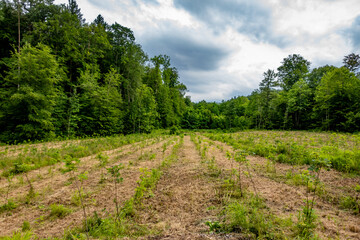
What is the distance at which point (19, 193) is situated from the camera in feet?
13.4

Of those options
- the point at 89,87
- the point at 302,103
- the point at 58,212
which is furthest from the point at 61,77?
the point at 302,103

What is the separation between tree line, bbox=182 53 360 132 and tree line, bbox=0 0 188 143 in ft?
84.8

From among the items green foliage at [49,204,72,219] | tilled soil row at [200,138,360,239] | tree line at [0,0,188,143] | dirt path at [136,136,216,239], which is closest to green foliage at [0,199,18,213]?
green foliage at [49,204,72,219]

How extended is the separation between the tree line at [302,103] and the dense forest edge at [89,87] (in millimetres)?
178

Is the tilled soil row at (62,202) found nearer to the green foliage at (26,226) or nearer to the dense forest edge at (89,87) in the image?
the green foliage at (26,226)

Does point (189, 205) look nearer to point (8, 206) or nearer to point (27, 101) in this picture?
point (8, 206)

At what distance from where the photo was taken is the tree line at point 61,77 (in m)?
14.2

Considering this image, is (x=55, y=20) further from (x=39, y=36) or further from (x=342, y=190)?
(x=342, y=190)

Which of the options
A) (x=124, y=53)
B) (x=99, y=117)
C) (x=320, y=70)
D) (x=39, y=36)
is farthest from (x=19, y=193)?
(x=320, y=70)

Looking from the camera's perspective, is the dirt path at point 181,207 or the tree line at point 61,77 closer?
the dirt path at point 181,207

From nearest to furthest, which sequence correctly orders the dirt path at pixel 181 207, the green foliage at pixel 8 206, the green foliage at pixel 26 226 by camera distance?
the dirt path at pixel 181 207, the green foliage at pixel 26 226, the green foliage at pixel 8 206

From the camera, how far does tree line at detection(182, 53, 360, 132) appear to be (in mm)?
24734

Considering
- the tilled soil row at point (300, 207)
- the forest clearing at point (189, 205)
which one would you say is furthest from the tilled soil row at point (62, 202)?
the tilled soil row at point (300, 207)

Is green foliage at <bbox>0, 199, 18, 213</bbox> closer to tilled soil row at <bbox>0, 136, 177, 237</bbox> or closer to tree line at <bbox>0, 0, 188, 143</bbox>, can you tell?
tilled soil row at <bbox>0, 136, 177, 237</bbox>
